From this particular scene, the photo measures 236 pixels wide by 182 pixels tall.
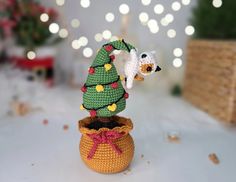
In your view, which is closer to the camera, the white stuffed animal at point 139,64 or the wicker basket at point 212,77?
the white stuffed animal at point 139,64

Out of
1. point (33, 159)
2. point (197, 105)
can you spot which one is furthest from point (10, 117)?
point (197, 105)

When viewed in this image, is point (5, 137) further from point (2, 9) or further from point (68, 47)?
point (68, 47)

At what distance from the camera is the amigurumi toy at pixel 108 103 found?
2.60 ft

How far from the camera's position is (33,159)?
0.93 meters

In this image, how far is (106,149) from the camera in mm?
828

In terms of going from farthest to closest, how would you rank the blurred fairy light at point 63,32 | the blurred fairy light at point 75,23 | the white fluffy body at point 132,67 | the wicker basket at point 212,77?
the blurred fairy light at point 75,23 < the blurred fairy light at point 63,32 < the wicker basket at point 212,77 < the white fluffy body at point 132,67

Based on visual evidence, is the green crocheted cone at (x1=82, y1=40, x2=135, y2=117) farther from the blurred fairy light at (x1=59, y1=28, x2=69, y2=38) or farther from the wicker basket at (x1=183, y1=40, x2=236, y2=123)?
the blurred fairy light at (x1=59, y1=28, x2=69, y2=38)

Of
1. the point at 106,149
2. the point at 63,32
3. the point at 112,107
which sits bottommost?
the point at 106,149

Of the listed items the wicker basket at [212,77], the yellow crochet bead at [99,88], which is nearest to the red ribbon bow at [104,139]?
the yellow crochet bead at [99,88]

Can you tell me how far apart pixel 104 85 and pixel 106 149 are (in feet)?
0.59

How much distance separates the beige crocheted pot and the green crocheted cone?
5 cm

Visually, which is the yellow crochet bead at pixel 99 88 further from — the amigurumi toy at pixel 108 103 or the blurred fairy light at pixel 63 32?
the blurred fairy light at pixel 63 32

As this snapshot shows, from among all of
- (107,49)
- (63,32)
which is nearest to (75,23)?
(63,32)

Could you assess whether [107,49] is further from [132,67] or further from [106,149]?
[106,149]
